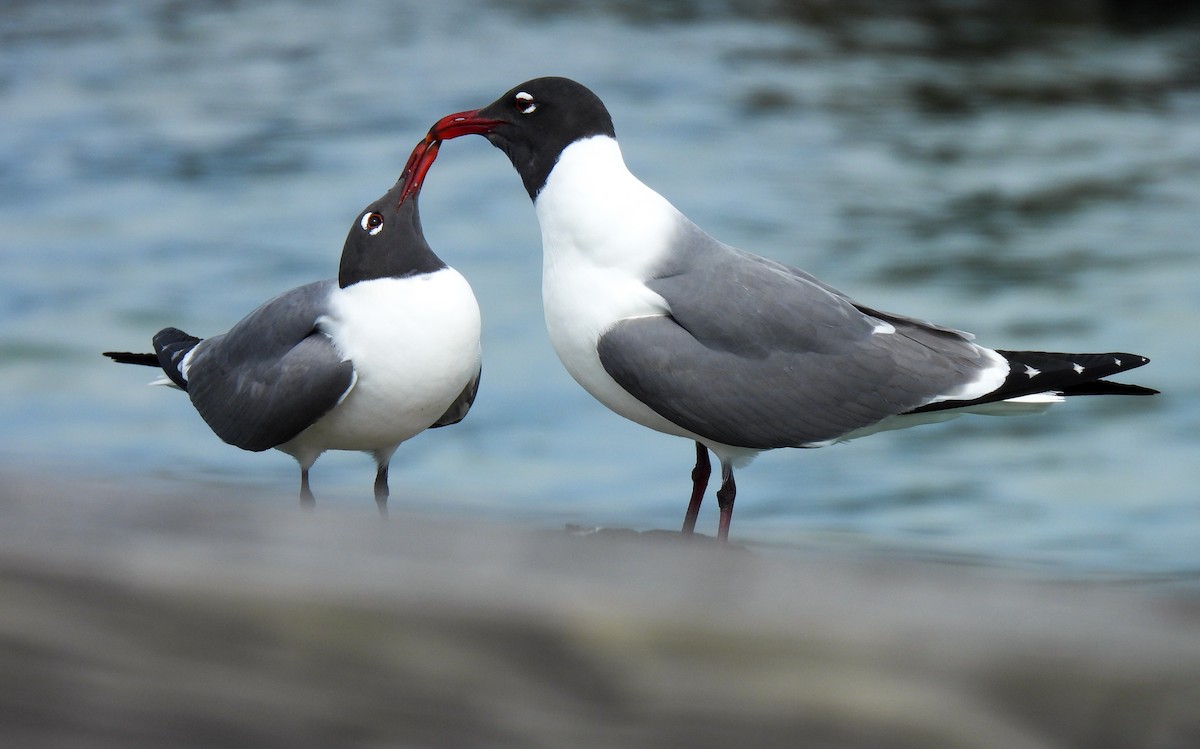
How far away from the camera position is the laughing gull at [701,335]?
308 cm

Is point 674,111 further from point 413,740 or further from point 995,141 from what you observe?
point 413,740

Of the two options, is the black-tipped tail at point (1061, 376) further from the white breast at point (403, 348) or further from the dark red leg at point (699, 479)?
the white breast at point (403, 348)

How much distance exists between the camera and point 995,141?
1371 centimetres

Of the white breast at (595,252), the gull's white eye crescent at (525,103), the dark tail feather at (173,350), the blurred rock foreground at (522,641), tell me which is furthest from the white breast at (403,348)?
the blurred rock foreground at (522,641)

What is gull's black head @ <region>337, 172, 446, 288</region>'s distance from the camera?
3068 mm

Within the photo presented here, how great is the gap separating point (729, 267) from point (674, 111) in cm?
1130

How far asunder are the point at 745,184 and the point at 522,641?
12005 millimetres

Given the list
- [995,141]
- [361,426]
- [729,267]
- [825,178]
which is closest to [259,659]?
[361,426]

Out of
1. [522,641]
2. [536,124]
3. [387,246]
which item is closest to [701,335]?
[536,124]

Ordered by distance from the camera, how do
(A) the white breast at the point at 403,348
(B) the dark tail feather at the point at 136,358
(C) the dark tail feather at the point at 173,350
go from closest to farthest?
1. (A) the white breast at the point at 403,348
2. (C) the dark tail feather at the point at 173,350
3. (B) the dark tail feather at the point at 136,358

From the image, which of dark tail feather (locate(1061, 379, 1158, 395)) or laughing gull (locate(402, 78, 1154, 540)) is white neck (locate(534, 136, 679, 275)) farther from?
dark tail feather (locate(1061, 379, 1158, 395))

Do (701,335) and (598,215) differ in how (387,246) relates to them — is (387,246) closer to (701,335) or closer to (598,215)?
(598,215)

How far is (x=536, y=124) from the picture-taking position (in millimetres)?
3154

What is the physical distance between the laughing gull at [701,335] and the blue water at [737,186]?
12.2ft
